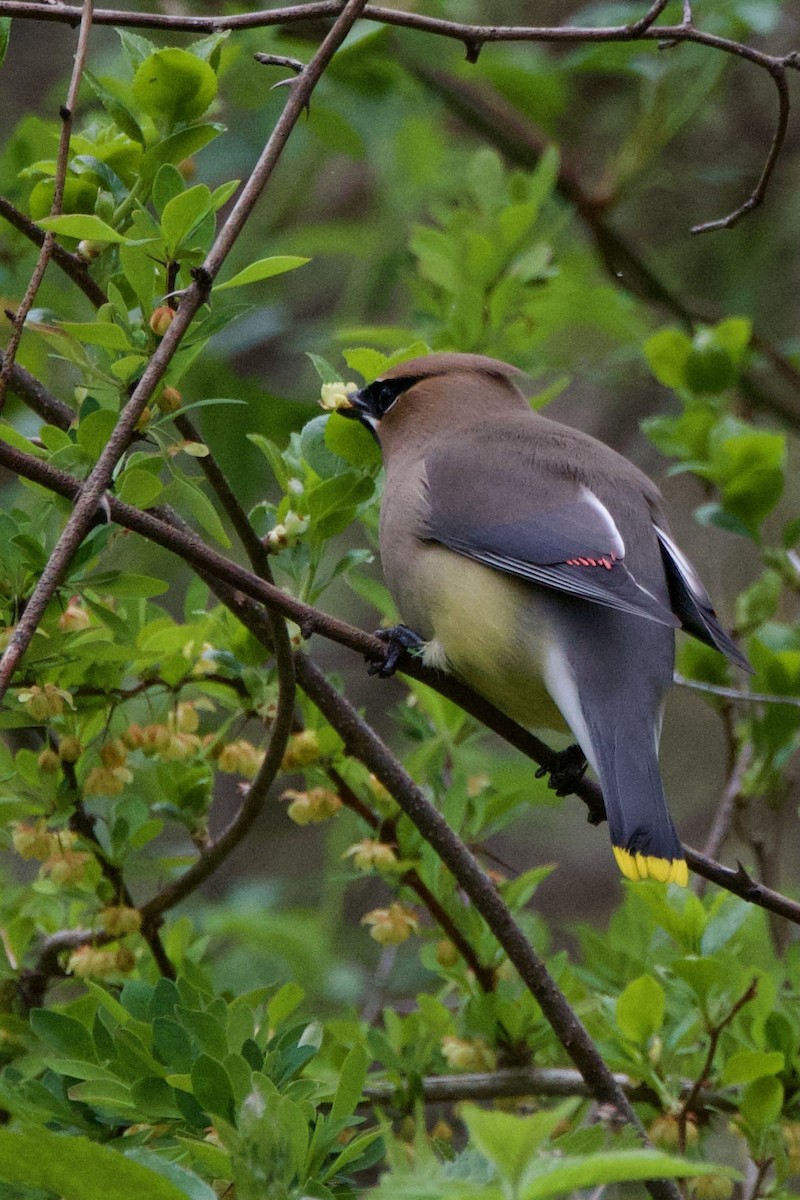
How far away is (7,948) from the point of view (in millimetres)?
2709

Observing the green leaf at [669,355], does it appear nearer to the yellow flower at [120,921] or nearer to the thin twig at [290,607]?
the thin twig at [290,607]

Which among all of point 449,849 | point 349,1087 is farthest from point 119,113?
point 349,1087

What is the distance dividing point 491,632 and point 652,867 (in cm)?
59

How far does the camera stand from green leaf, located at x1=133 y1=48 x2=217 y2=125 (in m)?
2.31

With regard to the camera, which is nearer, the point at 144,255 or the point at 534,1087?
the point at 144,255

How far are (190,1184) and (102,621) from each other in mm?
936

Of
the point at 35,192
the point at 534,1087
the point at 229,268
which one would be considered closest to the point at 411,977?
the point at 534,1087

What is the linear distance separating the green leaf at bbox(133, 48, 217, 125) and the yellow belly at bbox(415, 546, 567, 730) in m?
1.04

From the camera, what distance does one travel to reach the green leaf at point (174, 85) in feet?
7.58

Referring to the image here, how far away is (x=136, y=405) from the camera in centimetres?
205

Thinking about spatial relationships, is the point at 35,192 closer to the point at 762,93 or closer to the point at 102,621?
the point at 102,621

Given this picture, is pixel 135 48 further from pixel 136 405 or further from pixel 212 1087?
pixel 212 1087

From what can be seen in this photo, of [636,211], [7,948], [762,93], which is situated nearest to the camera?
[7,948]

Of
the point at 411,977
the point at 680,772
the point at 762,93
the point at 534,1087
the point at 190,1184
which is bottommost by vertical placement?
the point at 680,772
